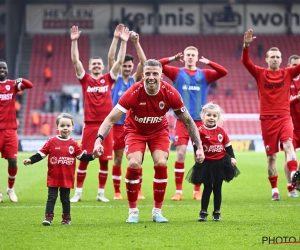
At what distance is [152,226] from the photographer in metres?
8.89

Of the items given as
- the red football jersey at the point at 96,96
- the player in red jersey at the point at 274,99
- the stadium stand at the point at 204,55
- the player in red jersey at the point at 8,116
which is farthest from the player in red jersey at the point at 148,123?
the stadium stand at the point at 204,55

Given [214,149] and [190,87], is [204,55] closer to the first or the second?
[190,87]

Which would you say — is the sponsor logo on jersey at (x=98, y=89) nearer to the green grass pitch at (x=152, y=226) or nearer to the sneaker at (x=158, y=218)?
the green grass pitch at (x=152, y=226)

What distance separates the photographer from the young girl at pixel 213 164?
948 centimetres

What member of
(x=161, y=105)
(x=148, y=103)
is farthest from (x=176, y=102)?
(x=148, y=103)

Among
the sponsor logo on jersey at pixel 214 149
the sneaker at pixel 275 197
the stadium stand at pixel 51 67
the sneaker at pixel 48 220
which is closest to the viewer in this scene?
the sneaker at pixel 48 220

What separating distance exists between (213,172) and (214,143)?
1.24 feet

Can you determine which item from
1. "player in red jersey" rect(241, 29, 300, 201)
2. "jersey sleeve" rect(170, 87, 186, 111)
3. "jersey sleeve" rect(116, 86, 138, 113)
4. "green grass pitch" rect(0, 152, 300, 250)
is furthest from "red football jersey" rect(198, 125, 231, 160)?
"player in red jersey" rect(241, 29, 300, 201)

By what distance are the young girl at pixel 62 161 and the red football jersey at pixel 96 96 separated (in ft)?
11.3

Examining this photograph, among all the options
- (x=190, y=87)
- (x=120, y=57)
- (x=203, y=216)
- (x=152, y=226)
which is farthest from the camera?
(x=190, y=87)

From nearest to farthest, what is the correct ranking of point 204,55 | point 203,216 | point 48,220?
1. point 48,220
2. point 203,216
3. point 204,55

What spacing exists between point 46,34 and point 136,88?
40201mm

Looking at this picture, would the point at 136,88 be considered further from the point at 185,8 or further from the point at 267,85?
the point at 185,8

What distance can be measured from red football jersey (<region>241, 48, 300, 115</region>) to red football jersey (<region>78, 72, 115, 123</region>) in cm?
240
